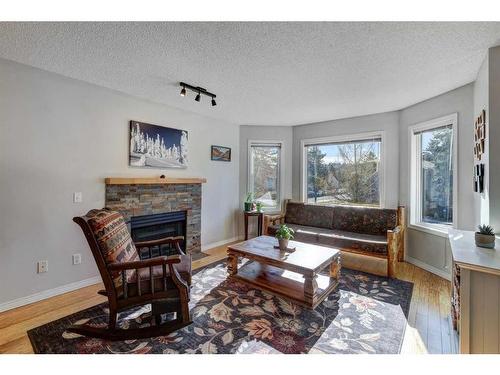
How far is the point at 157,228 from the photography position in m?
3.37

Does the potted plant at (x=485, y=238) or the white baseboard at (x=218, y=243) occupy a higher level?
the potted plant at (x=485, y=238)

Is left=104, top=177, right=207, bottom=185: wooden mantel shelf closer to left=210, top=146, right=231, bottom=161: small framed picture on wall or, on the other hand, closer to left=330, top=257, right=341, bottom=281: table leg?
left=210, top=146, right=231, bottom=161: small framed picture on wall

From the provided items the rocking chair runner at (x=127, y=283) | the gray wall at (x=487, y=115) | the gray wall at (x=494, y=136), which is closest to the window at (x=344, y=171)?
the gray wall at (x=487, y=115)

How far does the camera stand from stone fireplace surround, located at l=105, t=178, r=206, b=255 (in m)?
2.88

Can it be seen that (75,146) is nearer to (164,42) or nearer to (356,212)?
(164,42)

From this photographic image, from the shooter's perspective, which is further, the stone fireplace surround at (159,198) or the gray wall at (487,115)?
the stone fireplace surround at (159,198)

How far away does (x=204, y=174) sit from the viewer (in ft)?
13.2

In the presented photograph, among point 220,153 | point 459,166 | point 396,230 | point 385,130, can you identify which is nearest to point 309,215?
Answer: point 396,230

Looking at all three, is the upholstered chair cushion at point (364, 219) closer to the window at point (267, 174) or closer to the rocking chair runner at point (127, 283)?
the window at point (267, 174)

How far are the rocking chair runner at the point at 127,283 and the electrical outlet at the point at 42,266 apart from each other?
90 centimetres

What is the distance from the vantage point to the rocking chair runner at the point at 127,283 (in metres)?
1.72

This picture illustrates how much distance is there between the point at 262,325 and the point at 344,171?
320 cm

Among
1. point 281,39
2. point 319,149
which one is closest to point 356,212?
point 319,149

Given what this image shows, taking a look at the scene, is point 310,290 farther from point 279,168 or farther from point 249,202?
point 279,168
